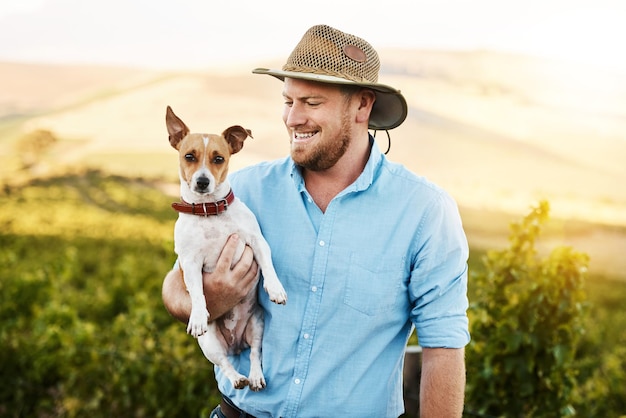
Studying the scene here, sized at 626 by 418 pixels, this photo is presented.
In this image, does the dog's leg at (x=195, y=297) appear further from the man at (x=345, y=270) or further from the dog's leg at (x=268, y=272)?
the dog's leg at (x=268, y=272)

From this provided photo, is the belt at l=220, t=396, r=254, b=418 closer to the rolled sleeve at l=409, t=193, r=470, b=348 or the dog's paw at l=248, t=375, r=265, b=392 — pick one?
the dog's paw at l=248, t=375, r=265, b=392

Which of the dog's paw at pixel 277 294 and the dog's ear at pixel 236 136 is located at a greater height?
the dog's ear at pixel 236 136

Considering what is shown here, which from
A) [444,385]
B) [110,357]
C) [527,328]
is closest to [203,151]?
[444,385]

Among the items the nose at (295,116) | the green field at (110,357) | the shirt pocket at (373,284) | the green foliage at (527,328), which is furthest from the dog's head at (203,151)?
the green field at (110,357)

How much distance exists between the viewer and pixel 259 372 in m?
2.28

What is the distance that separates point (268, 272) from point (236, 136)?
656mm

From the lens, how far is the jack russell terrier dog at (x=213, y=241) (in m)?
2.33

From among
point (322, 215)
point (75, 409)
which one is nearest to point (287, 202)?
point (322, 215)

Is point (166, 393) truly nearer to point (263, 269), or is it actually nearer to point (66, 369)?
point (66, 369)

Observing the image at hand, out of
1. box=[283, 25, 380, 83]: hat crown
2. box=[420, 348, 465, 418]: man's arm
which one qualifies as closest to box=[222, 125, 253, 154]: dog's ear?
box=[283, 25, 380, 83]: hat crown

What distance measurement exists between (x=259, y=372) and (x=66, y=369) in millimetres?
2942

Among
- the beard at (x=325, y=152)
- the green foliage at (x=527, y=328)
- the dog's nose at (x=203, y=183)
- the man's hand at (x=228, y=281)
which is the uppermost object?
the beard at (x=325, y=152)

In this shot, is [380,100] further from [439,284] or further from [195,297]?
[195,297]

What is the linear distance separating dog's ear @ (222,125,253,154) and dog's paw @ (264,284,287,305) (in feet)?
2.20
